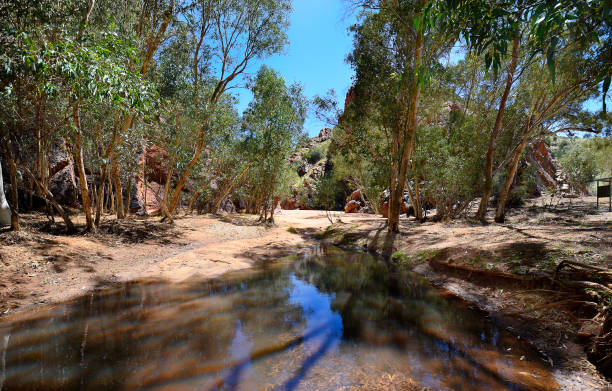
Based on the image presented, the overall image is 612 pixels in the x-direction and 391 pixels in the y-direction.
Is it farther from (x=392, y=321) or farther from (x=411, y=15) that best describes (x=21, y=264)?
(x=411, y=15)

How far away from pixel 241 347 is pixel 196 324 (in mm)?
1286

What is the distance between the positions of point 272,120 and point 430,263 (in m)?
13.7

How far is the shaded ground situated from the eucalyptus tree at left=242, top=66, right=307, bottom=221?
7861 mm

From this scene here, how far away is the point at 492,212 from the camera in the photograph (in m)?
22.9

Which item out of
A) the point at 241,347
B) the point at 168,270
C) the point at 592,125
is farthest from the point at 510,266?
the point at 592,125

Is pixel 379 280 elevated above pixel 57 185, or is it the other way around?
pixel 57 185

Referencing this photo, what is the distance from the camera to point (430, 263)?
31.6ft

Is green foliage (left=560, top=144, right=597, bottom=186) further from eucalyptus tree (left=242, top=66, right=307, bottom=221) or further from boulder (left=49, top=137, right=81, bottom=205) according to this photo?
boulder (left=49, top=137, right=81, bottom=205)

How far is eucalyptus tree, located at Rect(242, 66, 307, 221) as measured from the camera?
19.7 metres

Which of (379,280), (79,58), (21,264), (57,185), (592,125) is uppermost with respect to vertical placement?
(592,125)

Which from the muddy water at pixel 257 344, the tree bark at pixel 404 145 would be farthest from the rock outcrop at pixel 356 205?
the muddy water at pixel 257 344

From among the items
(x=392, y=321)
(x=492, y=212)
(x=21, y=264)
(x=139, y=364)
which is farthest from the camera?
(x=492, y=212)

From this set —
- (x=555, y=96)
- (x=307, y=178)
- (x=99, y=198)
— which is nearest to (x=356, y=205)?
(x=307, y=178)

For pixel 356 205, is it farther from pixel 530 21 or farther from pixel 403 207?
pixel 530 21
